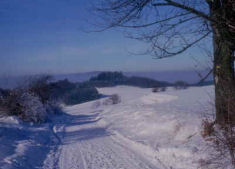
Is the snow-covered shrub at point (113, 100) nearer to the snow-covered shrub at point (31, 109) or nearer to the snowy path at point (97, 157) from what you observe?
the snow-covered shrub at point (31, 109)

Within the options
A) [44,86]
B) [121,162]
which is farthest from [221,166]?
[44,86]

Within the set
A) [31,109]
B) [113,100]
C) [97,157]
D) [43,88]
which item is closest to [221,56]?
[97,157]

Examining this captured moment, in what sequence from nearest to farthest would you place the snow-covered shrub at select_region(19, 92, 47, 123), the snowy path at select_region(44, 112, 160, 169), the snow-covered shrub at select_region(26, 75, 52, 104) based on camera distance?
the snowy path at select_region(44, 112, 160, 169) < the snow-covered shrub at select_region(19, 92, 47, 123) < the snow-covered shrub at select_region(26, 75, 52, 104)

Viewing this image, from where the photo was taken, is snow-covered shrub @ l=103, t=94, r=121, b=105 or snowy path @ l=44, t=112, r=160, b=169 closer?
snowy path @ l=44, t=112, r=160, b=169

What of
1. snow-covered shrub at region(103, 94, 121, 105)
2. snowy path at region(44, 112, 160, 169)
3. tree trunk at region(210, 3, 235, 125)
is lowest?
snow-covered shrub at region(103, 94, 121, 105)

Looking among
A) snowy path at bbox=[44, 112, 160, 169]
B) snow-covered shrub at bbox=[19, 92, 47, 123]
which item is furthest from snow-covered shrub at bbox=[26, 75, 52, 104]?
snowy path at bbox=[44, 112, 160, 169]

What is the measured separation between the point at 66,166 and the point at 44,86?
89.5 ft

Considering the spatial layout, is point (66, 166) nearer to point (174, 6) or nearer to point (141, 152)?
point (141, 152)

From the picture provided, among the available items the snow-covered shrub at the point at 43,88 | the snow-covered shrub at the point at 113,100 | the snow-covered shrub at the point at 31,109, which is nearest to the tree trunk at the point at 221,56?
the snow-covered shrub at the point at 31,109

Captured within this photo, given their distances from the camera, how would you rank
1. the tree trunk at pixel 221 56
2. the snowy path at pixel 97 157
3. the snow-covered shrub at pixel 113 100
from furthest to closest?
the snow-covered shrub at pixel 113 100 → the snowy path at pixel 97 157 → the tree trunk at pixel 221 56

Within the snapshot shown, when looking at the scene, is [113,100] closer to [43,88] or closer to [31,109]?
[43,88]

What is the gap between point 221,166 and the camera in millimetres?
5895

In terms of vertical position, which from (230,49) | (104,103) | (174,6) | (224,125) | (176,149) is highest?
(174,6)

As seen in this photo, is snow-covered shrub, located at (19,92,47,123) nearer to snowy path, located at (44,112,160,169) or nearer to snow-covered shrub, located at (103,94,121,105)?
snowy path, located at (44,112,160,169)
